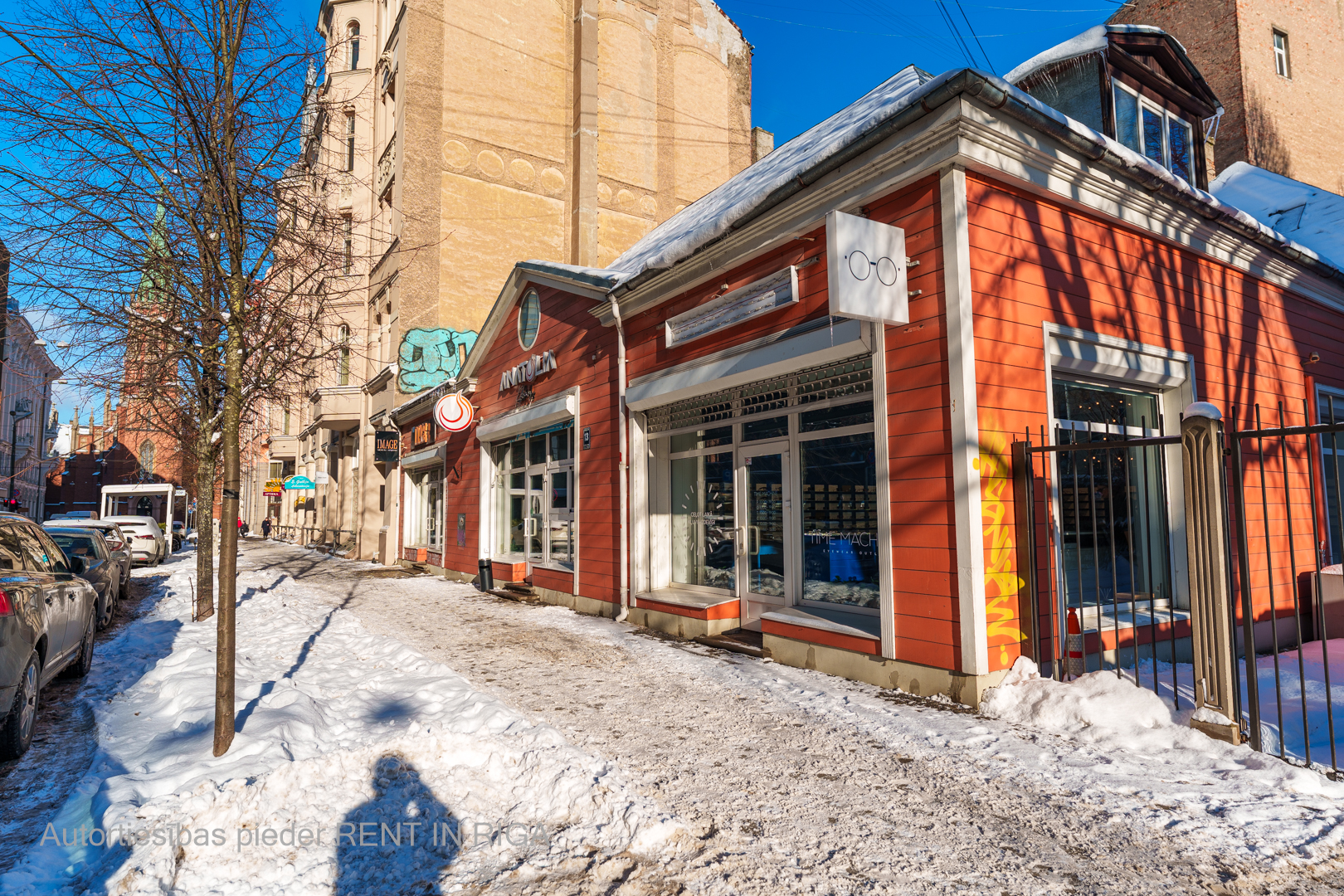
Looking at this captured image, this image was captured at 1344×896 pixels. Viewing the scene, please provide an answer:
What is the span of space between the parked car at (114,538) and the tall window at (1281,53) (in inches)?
1293

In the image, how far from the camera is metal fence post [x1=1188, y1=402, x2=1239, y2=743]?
4.96 m

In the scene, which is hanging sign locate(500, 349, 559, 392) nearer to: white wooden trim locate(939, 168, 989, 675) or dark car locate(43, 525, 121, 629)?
dark car locate(43, 525, 121, 629)

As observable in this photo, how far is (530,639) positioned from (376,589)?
25.5ft

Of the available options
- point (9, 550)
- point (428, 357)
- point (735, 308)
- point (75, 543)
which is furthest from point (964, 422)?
point (428, 357)

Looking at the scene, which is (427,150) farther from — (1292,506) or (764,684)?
(1292,506)

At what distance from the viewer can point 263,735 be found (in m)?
4.85

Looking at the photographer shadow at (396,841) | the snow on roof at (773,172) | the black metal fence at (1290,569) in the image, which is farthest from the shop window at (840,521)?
the photographer shadow at (396,841)

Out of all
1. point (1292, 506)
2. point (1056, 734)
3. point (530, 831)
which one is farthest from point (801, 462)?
point (1292, 506)

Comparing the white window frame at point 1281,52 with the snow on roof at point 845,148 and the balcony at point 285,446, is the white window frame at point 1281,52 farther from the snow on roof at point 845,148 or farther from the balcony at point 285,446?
the balcony at point 285,446

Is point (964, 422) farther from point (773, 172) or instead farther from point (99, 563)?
point (99, 563)

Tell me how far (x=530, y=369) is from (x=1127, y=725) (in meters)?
11.0

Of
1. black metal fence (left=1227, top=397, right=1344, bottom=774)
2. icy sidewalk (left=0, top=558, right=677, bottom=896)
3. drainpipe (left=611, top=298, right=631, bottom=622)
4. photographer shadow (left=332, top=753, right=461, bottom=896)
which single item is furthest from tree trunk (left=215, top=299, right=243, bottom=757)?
black metal fence (left=1227, top=397, right=1344, bottom=774)

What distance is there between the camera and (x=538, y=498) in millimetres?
14555

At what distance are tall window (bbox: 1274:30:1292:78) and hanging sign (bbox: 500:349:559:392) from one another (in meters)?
24.7
